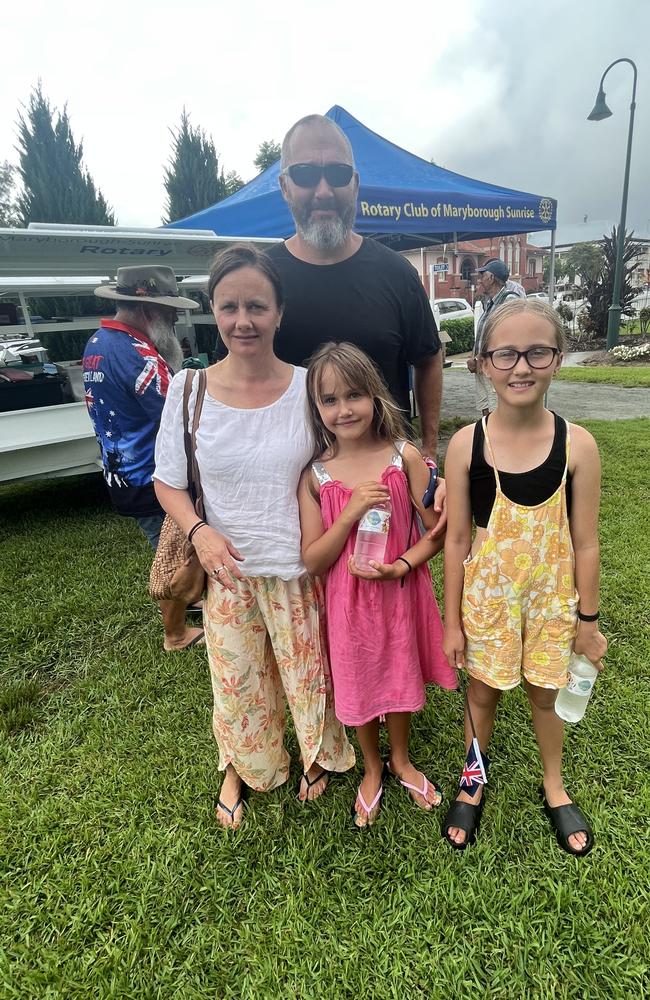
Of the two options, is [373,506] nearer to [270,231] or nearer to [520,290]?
[270,231]

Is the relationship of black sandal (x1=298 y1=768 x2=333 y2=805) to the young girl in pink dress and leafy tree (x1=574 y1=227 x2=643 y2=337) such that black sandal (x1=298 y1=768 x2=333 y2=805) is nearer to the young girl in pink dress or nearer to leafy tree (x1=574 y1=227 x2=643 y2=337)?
the young girl in pink dress

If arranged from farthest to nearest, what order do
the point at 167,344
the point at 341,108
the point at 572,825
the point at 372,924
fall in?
the point at 341,108 → the point at 167,344 → the point at 572,825 → the point at 372,924

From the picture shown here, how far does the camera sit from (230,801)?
196cm

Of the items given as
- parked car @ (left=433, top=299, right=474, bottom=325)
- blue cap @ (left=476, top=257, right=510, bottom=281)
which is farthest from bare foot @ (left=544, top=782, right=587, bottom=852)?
parked car @ (left=433, top=299, right=474, bottom=325)

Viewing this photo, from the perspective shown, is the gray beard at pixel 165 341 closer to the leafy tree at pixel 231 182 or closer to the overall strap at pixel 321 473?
the overall strap at pixel 321 473

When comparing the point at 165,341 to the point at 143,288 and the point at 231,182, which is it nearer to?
the point at 143,288

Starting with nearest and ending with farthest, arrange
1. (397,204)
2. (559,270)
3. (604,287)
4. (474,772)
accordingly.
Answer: (474,772) → (397,204) → (604,287) → (559,270)

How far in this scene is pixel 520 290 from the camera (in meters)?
5.68

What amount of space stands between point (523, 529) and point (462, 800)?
3.54ft

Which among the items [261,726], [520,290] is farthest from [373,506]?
[520,290]

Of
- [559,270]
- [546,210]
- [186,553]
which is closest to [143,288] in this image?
[186,553]

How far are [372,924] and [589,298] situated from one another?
63.4ft

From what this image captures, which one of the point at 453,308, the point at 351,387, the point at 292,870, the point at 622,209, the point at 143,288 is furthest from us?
the point at 453,308

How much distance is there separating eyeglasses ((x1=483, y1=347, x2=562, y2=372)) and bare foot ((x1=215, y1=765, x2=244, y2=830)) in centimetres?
178
